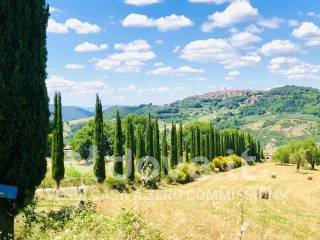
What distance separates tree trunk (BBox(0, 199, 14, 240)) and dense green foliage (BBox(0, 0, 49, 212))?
13.6 inches

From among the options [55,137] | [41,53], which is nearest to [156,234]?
[41,53]

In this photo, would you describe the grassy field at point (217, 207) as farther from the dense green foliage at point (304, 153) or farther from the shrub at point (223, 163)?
the dense green foliage at point (304, 153)

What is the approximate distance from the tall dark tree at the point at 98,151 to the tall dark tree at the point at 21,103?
90.1 ft

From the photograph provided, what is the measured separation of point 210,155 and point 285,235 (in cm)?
5482

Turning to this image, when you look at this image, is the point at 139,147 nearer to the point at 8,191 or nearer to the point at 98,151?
the point at 98,151

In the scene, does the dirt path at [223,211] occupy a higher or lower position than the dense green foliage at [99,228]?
lower

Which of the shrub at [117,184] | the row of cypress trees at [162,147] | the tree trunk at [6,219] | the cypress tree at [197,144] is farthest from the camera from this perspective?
the cypress tree at [197,144]

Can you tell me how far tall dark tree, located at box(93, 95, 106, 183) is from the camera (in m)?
41.6

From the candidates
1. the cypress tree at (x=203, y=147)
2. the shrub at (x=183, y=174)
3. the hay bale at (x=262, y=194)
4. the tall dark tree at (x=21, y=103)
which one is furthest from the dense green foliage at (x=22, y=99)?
the cypress tree at (x=203, y=147)

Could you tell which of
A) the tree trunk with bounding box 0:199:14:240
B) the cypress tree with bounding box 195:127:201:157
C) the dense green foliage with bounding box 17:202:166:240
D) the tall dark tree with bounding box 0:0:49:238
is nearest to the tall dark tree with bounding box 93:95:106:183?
the tall dark tree with bounding box 0:0:49:238

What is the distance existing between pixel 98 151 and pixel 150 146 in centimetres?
1357

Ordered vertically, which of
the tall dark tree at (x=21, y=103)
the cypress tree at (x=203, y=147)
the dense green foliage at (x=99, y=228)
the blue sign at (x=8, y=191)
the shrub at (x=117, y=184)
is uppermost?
the tall dark tree at (x=21, y=103)

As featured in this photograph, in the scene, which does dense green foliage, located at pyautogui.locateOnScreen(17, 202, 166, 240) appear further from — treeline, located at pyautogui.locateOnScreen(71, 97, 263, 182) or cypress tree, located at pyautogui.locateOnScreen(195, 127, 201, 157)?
cypress tree, located at pyautogui.locateOnScreen(195, 127, 201, 157)

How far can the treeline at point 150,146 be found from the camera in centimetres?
4292
